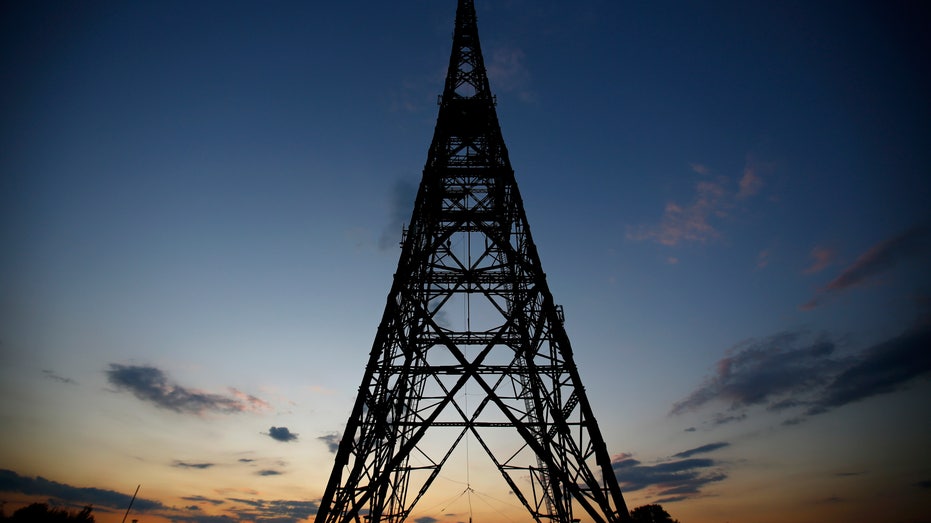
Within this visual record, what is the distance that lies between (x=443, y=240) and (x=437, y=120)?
5.19 metres

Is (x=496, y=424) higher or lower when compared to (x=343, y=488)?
higher

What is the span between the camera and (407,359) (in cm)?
1241

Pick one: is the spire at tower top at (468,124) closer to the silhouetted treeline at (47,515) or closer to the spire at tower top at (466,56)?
the spire at tower top at (466,56)

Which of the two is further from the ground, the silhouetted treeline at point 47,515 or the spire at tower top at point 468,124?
the spire at tower top at point 468,124

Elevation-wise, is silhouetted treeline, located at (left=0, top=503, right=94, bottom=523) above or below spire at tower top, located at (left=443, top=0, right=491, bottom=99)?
below

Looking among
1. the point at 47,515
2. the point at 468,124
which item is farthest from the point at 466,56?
the point at 47,515

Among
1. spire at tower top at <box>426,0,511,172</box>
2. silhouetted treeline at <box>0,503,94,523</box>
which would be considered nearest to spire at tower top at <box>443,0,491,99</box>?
spire at tower top at <box>426,0,511,172</box>

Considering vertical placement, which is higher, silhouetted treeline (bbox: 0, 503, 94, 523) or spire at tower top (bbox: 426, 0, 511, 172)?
spire at tower top (bbox: 426, 0, 511, 172)

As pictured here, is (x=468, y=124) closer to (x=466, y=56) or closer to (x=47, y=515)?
(x=466, y=56)

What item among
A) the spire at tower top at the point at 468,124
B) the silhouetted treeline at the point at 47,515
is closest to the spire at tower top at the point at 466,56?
the spire at tower top at the point at 468,124

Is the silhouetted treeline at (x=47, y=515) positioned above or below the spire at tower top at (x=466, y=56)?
below

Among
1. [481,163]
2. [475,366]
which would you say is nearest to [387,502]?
[475,366]

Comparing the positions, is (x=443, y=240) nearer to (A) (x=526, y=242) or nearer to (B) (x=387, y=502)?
(A) (x=526, y=242)

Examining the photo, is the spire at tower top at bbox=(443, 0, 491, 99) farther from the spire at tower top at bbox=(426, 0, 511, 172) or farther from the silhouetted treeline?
the silhouetted treeline
